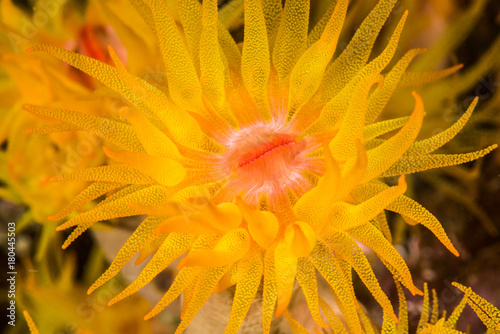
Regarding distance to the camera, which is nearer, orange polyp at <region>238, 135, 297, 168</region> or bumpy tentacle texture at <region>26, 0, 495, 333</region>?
bumpy tentacle texture at <region>26, 0, 495, 333</region>

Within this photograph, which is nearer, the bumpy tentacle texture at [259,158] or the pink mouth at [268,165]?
the bumpy tentacle texture at [259,158]

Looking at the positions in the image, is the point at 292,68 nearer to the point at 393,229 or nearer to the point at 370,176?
the point at 370,176

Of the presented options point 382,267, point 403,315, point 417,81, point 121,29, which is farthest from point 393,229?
→ point 121,29

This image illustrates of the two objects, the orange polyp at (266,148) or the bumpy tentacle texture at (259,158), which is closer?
the bumpy tentacle texture at (259,158)

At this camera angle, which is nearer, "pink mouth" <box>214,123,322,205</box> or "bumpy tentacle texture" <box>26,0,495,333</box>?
"bumpy tentacle texture" <box>26,0,495,333</box>
